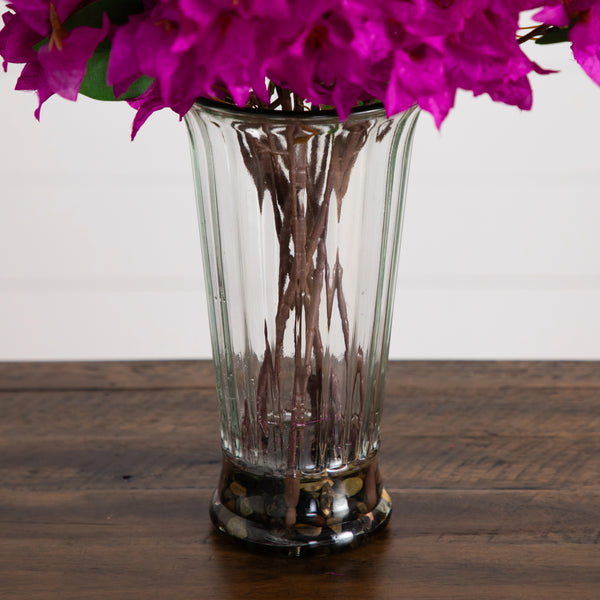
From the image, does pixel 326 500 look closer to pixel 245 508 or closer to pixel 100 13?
pixel 245 508

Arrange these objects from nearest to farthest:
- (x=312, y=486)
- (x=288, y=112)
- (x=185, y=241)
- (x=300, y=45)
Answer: (x=300, y=45), (x=288, y=112), (x=312, y=486), (x=185, y=241)

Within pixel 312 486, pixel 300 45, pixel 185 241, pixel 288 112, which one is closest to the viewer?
pixel 300 45

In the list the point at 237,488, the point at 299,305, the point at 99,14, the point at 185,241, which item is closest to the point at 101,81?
the point at 99,14

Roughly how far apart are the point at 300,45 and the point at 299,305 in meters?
0.20

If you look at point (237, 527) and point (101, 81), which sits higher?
point (101, 81)

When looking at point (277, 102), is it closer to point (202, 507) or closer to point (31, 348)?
point (202, 507)

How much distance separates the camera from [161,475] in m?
0.77

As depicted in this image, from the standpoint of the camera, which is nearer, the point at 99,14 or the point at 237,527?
the point at 99,14

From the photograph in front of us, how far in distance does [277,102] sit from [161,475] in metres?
0.33

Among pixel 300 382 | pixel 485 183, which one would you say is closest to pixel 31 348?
pixel 485 183

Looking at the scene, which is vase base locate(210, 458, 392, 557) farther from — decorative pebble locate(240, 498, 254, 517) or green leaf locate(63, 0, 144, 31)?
green leaf locate(63, 0, 144, 31)

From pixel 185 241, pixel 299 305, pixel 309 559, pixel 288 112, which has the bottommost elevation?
pixel 185 241

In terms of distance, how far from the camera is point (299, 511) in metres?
0.66

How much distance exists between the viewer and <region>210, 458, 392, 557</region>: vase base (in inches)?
25.8
